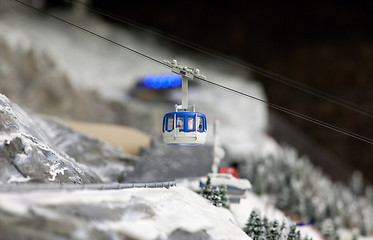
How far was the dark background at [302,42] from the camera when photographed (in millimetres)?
37312

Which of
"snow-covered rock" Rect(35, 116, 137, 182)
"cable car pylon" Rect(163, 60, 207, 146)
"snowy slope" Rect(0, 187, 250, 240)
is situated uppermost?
"snow-covered rock" Rect(35, 116, 137, 182)

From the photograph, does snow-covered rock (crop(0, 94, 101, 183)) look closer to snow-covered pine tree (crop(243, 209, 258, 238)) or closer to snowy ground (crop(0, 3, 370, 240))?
snowy ground (crop(0, 3, 370, 240))

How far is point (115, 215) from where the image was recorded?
9.76 metres

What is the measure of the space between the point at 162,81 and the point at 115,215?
22.3 m

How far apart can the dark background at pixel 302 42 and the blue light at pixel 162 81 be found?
7559mm

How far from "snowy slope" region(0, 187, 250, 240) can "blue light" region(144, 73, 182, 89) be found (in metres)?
19.5

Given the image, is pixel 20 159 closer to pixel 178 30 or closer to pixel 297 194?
pixel 297 194

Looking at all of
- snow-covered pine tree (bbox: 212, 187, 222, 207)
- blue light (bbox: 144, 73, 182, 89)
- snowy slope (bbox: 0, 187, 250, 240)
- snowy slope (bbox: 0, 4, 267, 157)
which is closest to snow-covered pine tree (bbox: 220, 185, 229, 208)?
snow-covered pine tree (bbox: 212, 187, 222, 207)

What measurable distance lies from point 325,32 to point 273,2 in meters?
5.34

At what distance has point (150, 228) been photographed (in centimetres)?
983

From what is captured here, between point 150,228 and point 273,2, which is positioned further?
point 273,2

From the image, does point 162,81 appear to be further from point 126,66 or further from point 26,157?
point 26,157

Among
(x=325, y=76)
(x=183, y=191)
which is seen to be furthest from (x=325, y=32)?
(x=183, y=191)

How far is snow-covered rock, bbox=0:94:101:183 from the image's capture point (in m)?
11.5
